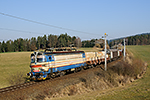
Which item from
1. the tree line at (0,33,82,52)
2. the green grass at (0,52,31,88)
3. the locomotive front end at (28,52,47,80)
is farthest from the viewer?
the tree line at (0,33,82,52)

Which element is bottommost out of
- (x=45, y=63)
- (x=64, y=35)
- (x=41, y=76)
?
(x=41, y=76)

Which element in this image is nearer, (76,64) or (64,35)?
(76,64)

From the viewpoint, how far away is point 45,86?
54.4ft

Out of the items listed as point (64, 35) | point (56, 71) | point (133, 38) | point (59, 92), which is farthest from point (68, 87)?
point (133, 38)

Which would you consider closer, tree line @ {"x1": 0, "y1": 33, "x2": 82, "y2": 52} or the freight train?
the freight train

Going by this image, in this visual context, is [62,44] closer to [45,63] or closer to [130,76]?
[130,76]

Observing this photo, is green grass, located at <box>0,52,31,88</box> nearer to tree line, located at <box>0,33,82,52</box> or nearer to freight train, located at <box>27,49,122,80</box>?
freight train, located at <box>27,49,122,80</box>

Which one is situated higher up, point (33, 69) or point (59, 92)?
point (33, 69)

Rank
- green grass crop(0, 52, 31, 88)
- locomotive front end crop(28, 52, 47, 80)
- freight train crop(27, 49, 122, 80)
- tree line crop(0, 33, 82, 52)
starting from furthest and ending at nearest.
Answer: tree line crop(0, 33, 82, 52) → green grass crop(0, 52, 31, 88) → freight train crop(27, 49, 122, 80) → locomotive front end crop(28, 52, 47, 80)

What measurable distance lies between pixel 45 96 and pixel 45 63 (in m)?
4.79

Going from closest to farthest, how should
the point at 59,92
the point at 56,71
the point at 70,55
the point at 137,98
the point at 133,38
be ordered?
1. the point at 137,98
2. the point at 59,92
3. the point at 56,71
4. the point at 70,55
5. the point at 133,38

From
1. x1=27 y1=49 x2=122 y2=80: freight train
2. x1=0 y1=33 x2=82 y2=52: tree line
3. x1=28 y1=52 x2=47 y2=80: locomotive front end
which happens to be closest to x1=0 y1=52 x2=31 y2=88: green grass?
x1=28 y1=52 x2=47 y2=80: locomotive front end

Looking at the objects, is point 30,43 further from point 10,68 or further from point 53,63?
point 53,63

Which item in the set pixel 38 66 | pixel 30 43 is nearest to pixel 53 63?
pixel 38 66
